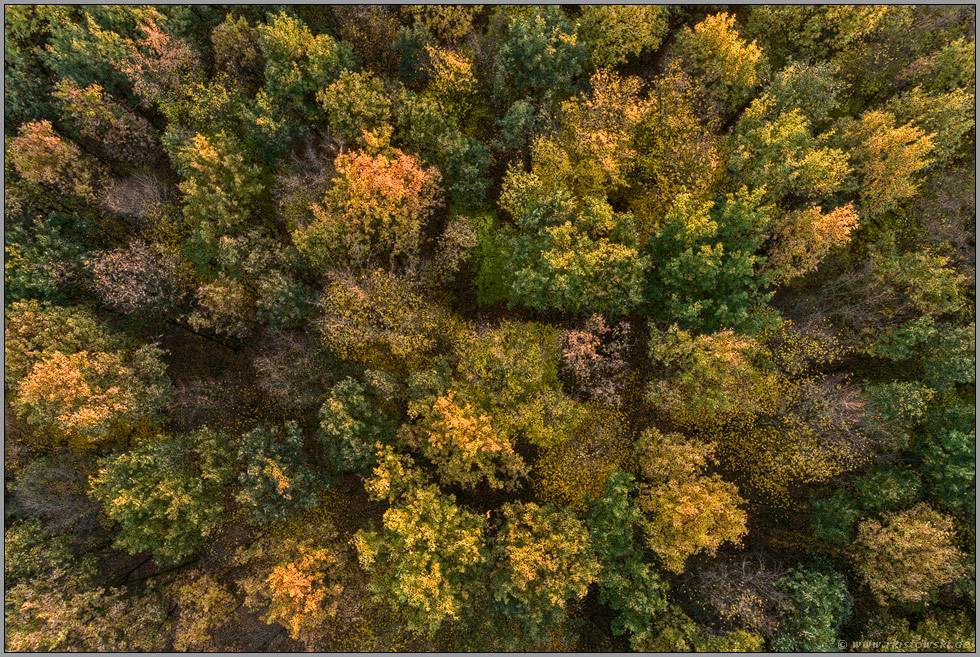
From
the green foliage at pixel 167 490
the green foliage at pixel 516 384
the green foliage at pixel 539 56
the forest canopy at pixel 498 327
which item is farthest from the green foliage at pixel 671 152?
the green foliage at pixel 167 490

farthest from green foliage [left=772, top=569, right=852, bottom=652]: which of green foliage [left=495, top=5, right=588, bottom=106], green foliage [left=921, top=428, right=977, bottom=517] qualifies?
green foliage [left=495, top=5, right=588, bottom=106]

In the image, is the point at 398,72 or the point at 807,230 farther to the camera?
the point at 398,72

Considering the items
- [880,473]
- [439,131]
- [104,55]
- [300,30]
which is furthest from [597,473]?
[104,55]

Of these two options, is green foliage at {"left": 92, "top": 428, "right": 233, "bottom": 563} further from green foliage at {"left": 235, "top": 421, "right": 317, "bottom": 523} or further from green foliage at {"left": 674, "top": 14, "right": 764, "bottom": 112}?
green foliage at {"left": 674, "top": 14, "right": 764, "bottom": 112}

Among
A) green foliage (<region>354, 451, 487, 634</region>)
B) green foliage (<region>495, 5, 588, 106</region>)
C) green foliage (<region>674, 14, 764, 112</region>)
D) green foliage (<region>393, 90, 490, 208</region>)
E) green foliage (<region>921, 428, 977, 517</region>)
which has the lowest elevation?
green foliage (<region>354, 451, 487, 634</region>)

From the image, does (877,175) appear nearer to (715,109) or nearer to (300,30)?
(715,109)

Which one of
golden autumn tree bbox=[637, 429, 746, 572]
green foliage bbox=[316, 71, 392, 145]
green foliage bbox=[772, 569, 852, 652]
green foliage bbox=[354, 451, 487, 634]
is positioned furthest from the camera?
green foliage bbox=[316, 71, 392, 145]

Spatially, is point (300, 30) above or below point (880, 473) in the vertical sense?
above

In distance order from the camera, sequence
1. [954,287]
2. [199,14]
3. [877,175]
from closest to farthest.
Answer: [954,287] → [877,175] → [199,14]

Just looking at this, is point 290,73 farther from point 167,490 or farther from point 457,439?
point 167,490
